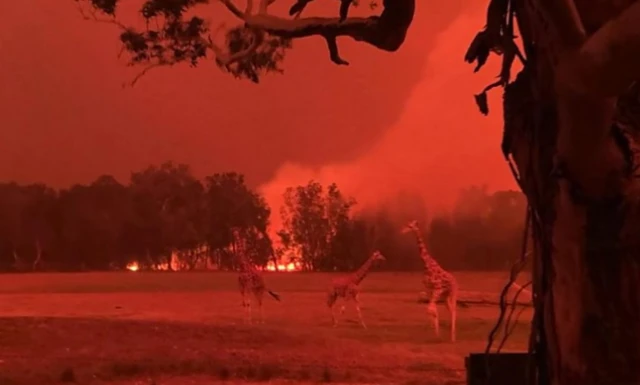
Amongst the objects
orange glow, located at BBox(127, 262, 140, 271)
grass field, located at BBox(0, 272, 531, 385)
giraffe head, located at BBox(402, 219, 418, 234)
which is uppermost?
giraffe head, located at BBox(402, 219, 418, 234)

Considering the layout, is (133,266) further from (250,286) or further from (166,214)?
(250,286)

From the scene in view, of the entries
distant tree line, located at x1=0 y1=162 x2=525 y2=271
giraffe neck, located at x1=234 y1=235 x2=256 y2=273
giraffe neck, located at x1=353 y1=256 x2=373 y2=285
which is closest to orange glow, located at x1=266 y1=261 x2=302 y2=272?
distant tree line, located at x1=0 y1=162 x2=525 y2=271

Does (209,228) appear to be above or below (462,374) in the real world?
above

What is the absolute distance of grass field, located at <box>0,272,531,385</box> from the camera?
2.88 metres

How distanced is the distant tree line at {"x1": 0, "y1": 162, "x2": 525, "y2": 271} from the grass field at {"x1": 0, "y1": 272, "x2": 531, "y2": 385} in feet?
0.42

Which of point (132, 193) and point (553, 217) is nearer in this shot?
point (553, 217)

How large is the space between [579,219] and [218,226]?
378cm

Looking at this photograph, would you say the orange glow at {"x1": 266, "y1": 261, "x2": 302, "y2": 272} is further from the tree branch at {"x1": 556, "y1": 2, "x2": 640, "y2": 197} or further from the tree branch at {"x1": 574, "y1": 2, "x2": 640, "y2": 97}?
the tree branch at {"x1": 574, "y1": 2, "x2": 640, "y2": 97}

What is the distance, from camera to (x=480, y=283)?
13.8 feet

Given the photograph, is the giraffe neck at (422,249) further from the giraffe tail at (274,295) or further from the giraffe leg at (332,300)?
the giraffe tail at (274,295)

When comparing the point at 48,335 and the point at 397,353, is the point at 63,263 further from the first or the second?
the point at 397,353

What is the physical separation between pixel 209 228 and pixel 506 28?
11.9ft

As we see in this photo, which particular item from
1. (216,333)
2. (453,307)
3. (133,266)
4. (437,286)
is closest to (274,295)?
(216,333)

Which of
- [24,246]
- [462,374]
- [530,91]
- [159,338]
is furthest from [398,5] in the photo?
[24,246]
